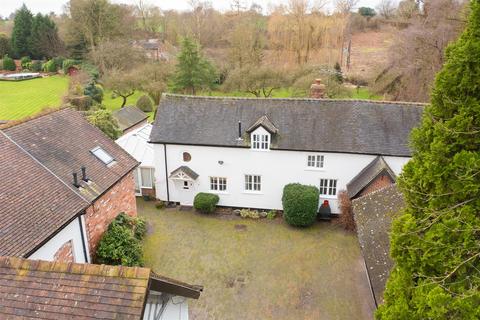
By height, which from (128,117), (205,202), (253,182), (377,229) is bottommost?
(205,202)

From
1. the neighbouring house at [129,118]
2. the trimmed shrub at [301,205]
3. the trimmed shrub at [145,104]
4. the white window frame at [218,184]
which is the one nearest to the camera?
the trimmed shrub at [301,205]

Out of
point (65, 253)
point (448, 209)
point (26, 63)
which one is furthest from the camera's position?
point (26, 63)

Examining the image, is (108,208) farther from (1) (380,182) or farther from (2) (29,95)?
(2) (29,95)

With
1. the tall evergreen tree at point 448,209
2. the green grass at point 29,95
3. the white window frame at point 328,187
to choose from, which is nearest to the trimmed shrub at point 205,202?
the white window frame at point 328,187

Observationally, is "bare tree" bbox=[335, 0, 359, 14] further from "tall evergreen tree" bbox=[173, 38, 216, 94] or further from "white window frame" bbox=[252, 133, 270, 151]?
"white window frame" bbox=[252, 133, 270, 151]

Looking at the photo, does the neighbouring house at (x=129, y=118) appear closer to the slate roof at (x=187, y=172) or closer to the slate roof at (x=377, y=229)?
the slate roof at (x=187, y=172)

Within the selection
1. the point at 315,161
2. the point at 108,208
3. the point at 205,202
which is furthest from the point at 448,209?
the point at 205,202
